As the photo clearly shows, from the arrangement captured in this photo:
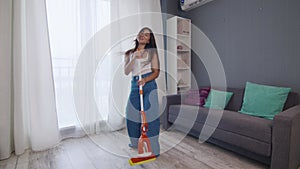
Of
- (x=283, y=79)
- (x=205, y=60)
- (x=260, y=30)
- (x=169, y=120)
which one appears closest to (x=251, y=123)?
(x=283, y=79)

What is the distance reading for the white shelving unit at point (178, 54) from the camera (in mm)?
2754

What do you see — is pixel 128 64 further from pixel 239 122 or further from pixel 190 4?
pixel 190 4

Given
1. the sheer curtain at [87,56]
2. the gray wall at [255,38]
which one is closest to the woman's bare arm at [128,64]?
the sheer curtain at [87,56]

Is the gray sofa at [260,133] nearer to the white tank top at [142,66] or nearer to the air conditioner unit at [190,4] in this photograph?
the white tank top at [142,66]

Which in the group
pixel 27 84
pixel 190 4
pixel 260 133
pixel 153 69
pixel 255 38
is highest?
pixel 190 4

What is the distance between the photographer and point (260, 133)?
1.50 metres

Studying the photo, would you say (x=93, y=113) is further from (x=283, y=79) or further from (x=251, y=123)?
(x=283, y=79)

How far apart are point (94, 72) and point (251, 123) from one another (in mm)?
1847

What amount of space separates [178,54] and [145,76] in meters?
1.49

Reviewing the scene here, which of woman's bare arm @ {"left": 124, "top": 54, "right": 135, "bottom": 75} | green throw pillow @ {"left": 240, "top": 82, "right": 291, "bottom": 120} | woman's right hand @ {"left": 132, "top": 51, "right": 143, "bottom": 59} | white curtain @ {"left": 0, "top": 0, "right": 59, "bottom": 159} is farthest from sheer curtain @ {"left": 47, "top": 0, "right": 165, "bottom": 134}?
green throw pillow @ {"left": 240, "top": 82, "right": 291, "bottom": 120}

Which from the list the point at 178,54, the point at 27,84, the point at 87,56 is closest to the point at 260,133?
the point at 178,54

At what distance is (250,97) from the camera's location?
6.50ft

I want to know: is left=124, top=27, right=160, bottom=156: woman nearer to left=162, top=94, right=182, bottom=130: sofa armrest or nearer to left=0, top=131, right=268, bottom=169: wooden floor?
left=0, top=131, right=268, bottom=169: wooden floor

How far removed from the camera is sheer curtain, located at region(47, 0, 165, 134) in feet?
6.84
